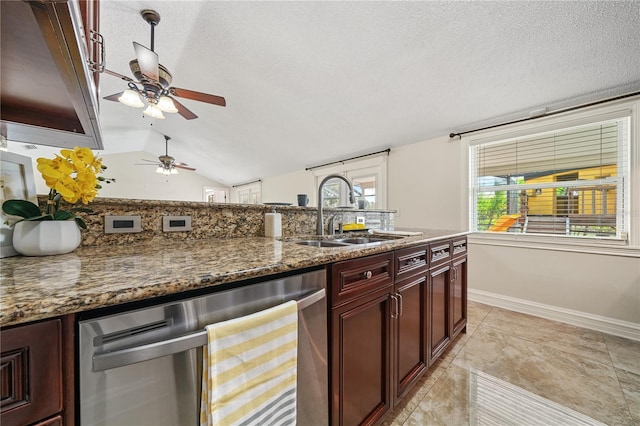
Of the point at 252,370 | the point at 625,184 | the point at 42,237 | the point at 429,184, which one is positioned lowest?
the point at 252,370

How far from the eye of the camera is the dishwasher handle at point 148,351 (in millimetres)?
447

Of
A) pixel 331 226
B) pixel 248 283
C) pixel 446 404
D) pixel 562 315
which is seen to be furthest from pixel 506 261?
pixel 248 283

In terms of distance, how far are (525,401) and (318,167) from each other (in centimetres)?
423

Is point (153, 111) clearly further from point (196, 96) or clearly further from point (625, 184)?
point (625, 184)

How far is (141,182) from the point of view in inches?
255

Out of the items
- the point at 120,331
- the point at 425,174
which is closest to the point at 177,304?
the point at 120,331

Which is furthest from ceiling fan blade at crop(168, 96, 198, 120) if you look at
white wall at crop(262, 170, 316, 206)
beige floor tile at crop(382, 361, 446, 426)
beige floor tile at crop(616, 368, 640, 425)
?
beige floor tile at crop(616, 368, 640, 425)

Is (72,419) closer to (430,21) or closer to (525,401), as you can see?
(525,401)

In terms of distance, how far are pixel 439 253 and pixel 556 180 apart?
198cm

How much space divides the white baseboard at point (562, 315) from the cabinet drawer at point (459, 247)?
4.35ft

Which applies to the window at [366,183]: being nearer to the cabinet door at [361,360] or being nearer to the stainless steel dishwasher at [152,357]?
the cabinet door at [361,360]

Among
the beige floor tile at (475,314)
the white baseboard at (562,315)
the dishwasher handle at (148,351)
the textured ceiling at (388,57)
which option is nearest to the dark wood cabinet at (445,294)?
the beige floor tile at (475,314)

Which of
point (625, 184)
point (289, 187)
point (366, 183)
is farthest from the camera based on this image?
point (289, 187)

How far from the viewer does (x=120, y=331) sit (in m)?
0.48
